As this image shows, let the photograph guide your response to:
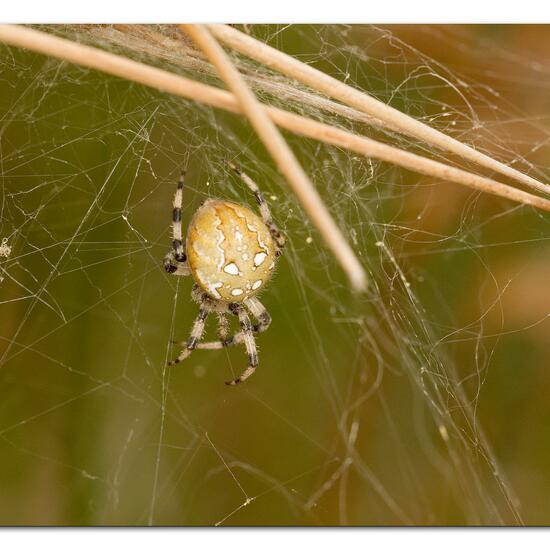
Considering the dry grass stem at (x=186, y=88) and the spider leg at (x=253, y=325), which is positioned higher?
the dry grass stem at (x=186, y=88)

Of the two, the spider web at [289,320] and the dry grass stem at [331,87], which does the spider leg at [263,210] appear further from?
the dry grass stem at [331,87]

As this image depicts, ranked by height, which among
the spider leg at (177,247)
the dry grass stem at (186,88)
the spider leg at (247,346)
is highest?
the dry grass stem at (186,88)

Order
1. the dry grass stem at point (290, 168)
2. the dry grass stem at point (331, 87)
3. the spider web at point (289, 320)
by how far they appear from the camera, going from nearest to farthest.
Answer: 1. the dry grass stem at point (290, 168)
2. the dry grass stem at point (331, 87)
3. the spider web at point (289, 320)

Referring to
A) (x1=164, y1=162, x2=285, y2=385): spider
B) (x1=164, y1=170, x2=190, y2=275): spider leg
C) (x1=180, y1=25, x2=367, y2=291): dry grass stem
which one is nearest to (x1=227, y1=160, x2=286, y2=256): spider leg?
(x1=164, y1=162, x2=285, y2=385): spider

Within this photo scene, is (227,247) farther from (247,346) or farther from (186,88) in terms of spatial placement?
(186,88)

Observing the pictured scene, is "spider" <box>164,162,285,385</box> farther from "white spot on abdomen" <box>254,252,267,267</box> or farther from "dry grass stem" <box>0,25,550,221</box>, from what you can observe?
"dry grass stem" <box>0,25,550,221</box>

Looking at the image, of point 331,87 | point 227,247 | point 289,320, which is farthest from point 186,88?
point 289,320

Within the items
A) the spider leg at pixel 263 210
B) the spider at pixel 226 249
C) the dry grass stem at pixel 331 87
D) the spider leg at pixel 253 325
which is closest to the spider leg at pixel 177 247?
the spider at pixel 226 249
